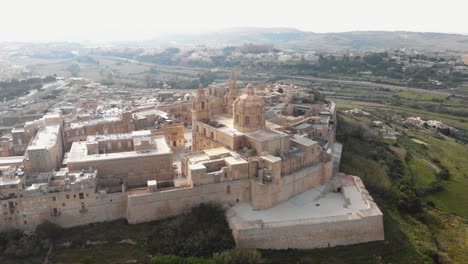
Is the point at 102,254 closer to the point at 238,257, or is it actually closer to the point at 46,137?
the point at 238,257

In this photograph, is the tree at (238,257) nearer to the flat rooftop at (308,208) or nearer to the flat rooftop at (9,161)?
the flat rooftop at (308,208)

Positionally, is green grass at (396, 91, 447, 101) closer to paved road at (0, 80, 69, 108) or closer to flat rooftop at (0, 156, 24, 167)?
paved road at (0, 80, 69, 108)

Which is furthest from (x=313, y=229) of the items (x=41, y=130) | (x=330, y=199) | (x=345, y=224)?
(x=41, y=130)

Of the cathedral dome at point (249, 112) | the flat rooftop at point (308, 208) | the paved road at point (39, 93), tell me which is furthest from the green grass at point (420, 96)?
the paved road at point (39, 93)

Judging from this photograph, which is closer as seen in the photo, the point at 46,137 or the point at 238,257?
the point at 238,257

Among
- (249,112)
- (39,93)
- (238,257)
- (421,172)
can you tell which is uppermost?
(249,112)

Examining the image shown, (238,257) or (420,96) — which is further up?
(238,257)

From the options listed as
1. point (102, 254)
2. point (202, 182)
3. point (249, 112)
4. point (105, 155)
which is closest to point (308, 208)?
point (202, 182)

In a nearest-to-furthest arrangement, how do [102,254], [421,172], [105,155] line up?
[102,254]
[105,155]
[421,172]

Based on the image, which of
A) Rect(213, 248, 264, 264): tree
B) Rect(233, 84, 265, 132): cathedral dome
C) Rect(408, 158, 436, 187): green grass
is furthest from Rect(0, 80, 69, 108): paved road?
Rect(408, 158, 436, 187): green grass
